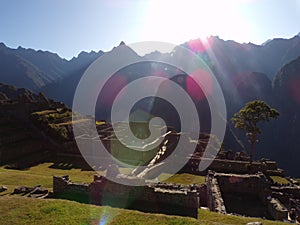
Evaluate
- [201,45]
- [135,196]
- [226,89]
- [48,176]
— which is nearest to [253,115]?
[135,196]

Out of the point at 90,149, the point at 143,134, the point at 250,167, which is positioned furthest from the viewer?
the point at 143,134

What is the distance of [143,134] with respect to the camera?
4700cm

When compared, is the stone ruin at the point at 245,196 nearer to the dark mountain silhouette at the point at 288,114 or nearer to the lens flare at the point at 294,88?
the dark mountain silhouette at the point at 288,114

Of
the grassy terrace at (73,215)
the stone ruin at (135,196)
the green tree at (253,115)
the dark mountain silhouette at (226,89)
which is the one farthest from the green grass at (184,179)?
the dark mountain silhouette at (226,89)

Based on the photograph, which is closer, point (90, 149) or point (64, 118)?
point (90, 149)

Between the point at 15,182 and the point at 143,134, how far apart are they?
30.0 metres

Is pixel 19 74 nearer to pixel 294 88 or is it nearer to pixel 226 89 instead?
pixel 226 89

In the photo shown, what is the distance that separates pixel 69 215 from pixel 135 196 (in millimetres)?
3689

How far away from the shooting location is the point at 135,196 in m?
12.4

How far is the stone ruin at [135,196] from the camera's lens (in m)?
11.6

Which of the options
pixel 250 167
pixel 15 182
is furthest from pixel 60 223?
pixel 250 167

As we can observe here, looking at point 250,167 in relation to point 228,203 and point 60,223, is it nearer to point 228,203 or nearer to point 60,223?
point 228,203

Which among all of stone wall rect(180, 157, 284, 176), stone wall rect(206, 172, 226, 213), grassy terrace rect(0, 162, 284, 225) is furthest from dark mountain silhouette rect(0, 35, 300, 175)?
grassy terrace rect(0, 162, 284, 225)

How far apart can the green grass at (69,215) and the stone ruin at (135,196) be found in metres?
1.75
